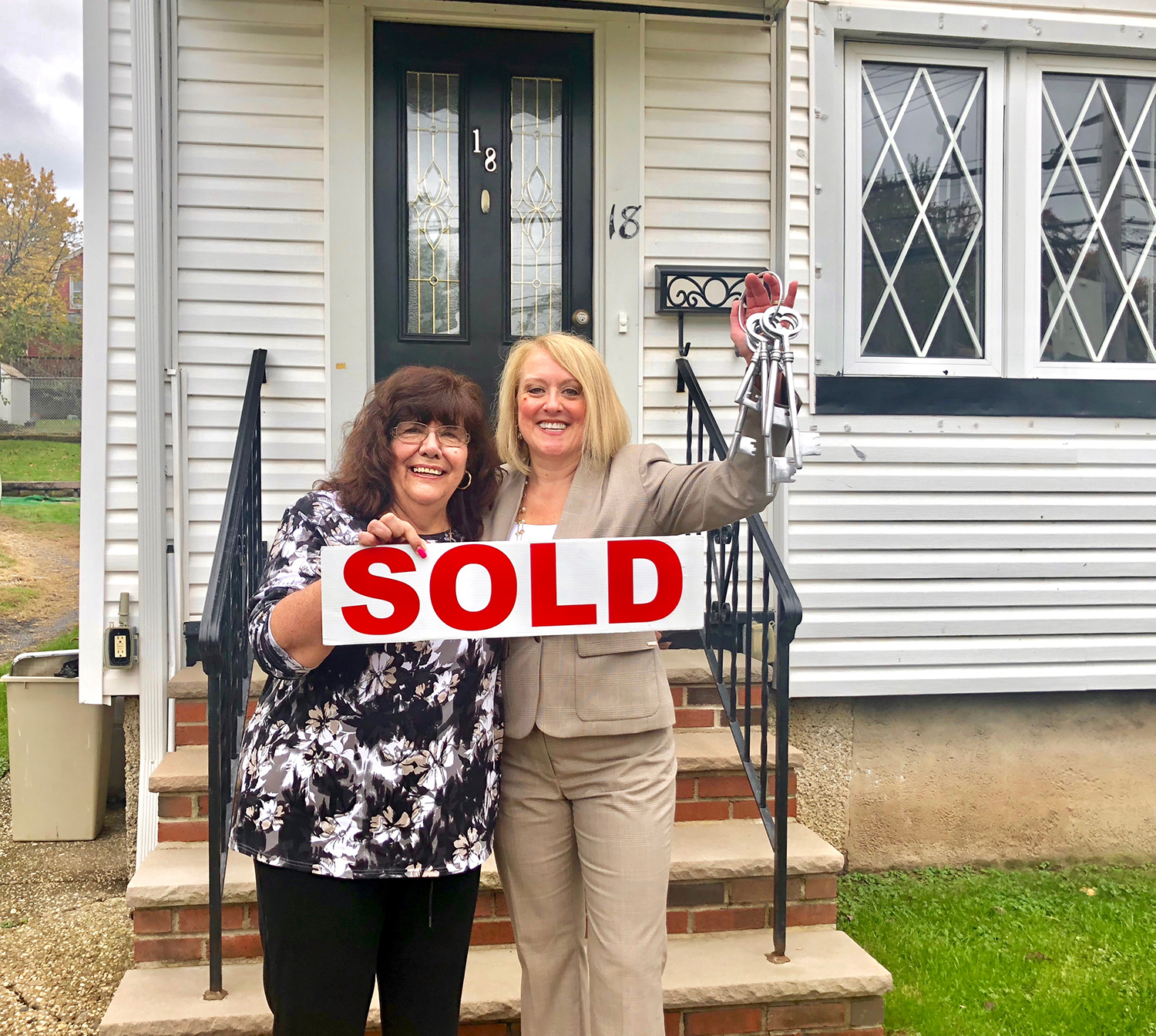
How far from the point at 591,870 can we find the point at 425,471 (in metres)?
0.90

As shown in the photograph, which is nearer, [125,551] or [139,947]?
[139,947]

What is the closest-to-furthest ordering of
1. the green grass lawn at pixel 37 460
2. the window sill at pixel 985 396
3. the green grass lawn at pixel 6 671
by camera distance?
the window sill at pixel 985 396 → the green grass lawn at pixel 6 671 → the green grass lawn at pixel 37 460

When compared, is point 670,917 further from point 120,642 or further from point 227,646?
point 120,642

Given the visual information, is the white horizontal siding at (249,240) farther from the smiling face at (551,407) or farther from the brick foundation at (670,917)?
the smiling face at (551,407)

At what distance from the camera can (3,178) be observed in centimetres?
1510

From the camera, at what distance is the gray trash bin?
13.8ft

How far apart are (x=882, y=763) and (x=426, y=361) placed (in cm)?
257

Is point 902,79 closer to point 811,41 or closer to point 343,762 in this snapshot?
point 811,41

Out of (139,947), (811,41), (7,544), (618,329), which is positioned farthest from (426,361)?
(7,544)

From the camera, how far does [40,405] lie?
1374cm

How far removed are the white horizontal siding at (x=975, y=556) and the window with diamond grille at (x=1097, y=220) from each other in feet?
1.38

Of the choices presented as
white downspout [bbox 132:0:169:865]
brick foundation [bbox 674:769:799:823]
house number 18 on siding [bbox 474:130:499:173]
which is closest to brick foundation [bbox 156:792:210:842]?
white downspout [bbox 132:0:169:865]

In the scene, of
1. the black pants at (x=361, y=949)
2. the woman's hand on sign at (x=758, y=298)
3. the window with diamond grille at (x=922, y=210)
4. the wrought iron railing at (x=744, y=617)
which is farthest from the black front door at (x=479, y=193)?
the black pants at (x=361, y=949)

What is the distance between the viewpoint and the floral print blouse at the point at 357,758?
1.80m
